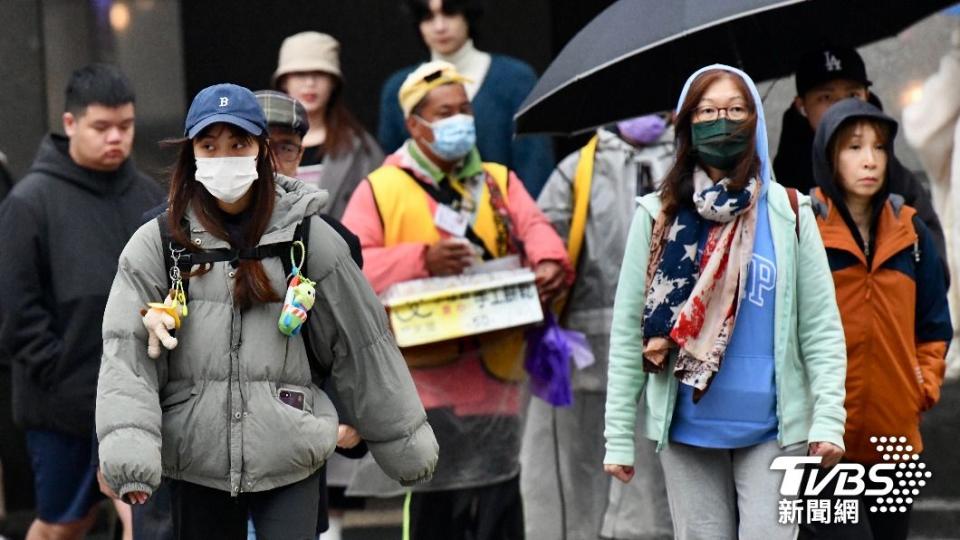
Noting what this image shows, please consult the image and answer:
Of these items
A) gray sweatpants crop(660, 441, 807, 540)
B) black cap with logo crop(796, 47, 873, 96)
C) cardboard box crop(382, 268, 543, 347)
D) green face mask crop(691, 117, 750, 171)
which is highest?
black cap with logo crop(796, 47, 873, 96)

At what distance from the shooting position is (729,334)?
5.91m

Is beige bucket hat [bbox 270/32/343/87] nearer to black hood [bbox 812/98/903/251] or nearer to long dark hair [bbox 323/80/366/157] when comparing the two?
long dark hair [bbox 323/80/366/157]

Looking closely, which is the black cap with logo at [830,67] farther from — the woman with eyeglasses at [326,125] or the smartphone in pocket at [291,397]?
the smartphone in pocket at [291,397]

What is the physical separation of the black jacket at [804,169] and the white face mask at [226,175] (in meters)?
2.46

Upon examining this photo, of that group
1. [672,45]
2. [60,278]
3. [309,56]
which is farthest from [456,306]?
[309,56]

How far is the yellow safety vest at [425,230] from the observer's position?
25.0ft

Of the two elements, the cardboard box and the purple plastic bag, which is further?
the purple plastic bag

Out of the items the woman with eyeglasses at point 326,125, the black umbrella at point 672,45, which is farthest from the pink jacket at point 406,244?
the woman with eyeglasses at point 326,125

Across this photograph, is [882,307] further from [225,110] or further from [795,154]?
[225,110]

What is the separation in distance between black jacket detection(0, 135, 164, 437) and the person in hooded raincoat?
169 centimetres

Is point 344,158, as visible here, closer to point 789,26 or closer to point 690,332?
point 789,26

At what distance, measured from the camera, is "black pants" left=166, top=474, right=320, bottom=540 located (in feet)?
18.7

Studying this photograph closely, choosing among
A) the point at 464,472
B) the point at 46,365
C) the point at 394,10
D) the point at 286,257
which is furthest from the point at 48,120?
the point at 286,257

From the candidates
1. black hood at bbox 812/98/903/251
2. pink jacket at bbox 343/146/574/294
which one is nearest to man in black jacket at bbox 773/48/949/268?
black hood at bbox 812/98/903/251
